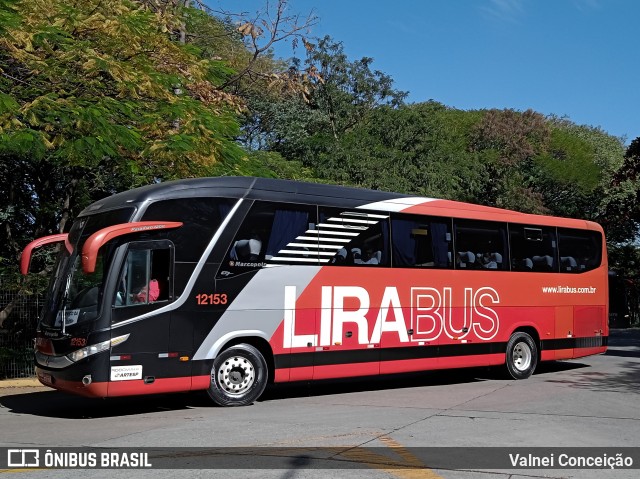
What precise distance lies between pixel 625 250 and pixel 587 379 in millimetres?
26378

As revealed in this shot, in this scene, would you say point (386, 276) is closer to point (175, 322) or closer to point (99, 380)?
point (175, 322)

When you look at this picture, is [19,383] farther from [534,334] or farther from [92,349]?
[534,334]

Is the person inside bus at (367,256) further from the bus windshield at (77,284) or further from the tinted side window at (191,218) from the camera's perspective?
the bus windshield at (77,284)

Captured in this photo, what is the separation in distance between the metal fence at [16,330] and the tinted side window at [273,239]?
7.09 metres

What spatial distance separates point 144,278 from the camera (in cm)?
1180

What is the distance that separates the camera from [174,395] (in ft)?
47.0

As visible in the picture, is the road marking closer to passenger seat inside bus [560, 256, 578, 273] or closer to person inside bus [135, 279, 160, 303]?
person inside bus [135, 279, 160, 303]

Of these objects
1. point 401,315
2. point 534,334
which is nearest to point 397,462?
point 401,315

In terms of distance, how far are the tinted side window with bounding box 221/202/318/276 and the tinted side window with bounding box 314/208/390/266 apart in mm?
199

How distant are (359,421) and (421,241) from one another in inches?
206

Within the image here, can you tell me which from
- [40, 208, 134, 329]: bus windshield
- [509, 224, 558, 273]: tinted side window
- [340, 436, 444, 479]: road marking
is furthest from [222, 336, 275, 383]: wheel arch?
[509, 224, 558, 273]: tinted side window

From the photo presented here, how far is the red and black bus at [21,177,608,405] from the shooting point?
11.6 meters

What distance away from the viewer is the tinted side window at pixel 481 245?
1596 cm

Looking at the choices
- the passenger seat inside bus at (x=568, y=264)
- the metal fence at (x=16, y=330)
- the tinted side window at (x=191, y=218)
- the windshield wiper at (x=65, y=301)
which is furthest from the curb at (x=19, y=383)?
the passenger seat inside bus at (x=568, y=264)
